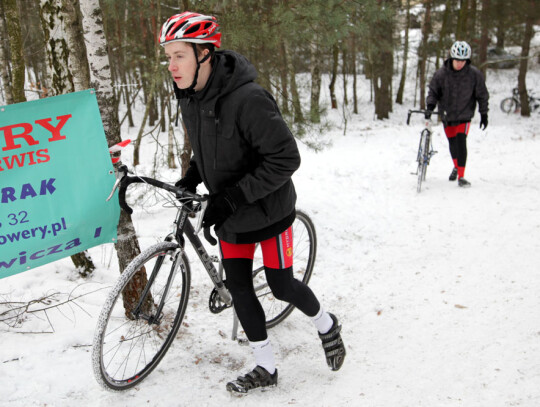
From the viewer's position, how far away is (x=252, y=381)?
2787mm

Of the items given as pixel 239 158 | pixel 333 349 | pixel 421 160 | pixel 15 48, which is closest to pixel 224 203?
pixel 239 158

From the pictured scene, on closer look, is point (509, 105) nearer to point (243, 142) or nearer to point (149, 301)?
point (243, 142)

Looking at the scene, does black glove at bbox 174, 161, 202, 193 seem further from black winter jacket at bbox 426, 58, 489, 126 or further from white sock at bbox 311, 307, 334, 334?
black winter jacket at bbox 426, 58, 489, 126

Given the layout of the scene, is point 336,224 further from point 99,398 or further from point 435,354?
point 99,398

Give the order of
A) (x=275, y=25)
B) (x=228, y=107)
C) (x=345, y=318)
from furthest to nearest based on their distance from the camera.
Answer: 1. (x=275, y=25)
2. (x=345, y=318)
3. (x=228, y=107)

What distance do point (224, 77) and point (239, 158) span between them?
0.45 meters

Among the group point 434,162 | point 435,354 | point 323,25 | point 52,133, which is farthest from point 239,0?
point 434,162

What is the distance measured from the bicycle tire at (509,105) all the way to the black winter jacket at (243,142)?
85.6 ft

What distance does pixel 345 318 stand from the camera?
3871mm

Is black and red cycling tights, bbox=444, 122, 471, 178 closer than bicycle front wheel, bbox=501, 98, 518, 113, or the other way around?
black and red cycling tights, bbox=444, 122, 471, 178

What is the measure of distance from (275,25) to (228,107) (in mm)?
3966

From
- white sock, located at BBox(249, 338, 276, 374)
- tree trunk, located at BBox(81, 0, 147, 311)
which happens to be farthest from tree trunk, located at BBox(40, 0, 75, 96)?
white sock, located at BBox(249, 338, 276, 374)

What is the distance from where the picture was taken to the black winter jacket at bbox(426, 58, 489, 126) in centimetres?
729

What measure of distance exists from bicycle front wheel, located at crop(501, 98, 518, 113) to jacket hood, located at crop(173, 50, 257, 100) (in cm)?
2608
